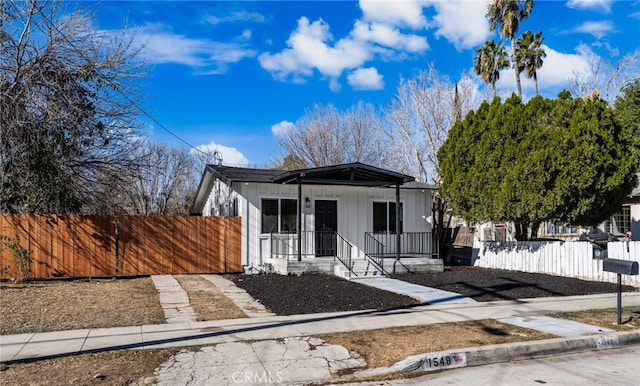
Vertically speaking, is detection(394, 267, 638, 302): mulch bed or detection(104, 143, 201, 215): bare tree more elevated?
detection(104, 143, 201, 215): bare tree

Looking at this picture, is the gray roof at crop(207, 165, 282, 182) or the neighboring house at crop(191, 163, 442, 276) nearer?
the neighboring house at crop(191, 163, 442, 276)

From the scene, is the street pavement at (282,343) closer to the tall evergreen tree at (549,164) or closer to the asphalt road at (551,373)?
the asphalt road at (551,373)

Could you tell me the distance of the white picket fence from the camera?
13.1 meters

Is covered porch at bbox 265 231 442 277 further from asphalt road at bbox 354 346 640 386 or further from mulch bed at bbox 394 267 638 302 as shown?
asphalt road at bbox 354 346 640 386

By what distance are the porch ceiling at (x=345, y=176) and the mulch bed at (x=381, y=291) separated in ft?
9.86

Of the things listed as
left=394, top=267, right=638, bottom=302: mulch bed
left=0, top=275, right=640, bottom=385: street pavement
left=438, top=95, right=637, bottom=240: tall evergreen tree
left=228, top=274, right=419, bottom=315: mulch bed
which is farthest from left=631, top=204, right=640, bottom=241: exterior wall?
left=228, top=274, right=419, bottom=315: mulch bed

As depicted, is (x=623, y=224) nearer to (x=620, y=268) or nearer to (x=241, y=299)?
(x=620, y=268)

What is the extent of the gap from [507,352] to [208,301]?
6159mm

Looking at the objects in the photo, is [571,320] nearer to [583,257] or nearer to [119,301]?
[583,257]

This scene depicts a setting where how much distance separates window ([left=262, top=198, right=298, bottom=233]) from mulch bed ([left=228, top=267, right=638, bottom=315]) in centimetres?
207

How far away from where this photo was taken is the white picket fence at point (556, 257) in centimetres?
1306

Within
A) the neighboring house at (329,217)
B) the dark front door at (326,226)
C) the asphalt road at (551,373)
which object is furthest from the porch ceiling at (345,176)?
the asphalt road at (551,373)

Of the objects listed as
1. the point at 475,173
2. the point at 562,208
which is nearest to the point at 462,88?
the point at 475,173

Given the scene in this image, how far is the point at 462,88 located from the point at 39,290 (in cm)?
2237
